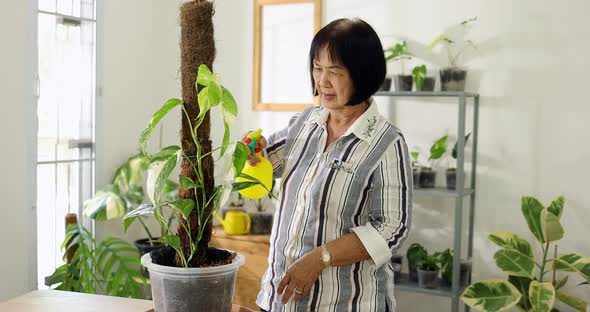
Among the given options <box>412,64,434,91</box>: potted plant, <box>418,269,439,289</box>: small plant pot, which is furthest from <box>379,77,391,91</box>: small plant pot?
<box>418,269,439,289</box>: small plant pot

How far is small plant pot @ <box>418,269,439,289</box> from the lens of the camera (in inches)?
112

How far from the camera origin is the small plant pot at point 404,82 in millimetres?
2975

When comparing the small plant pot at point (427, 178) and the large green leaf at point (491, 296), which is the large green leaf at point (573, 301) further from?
the small plant pot at point (427, 178)

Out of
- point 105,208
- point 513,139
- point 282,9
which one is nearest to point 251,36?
point 282,9

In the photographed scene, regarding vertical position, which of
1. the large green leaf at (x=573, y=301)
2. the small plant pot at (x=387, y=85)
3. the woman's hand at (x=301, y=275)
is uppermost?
the small plant pot at (x=387, y=85)

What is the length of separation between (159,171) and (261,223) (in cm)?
221

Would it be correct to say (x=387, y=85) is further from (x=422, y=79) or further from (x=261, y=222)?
(x=261, y=222)

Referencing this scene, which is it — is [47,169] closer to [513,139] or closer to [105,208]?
[105,208]

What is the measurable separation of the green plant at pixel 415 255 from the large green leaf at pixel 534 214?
51cm

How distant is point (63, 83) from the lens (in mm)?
3037

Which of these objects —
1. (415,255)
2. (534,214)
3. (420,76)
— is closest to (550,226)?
(534,214)

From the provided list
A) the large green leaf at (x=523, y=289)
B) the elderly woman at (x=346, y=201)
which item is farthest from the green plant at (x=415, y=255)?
the elderly woman at (x=346, y=201)

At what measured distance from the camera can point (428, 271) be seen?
9.34ft

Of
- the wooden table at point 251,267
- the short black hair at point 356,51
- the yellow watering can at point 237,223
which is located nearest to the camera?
the short black hair at point 356,51
